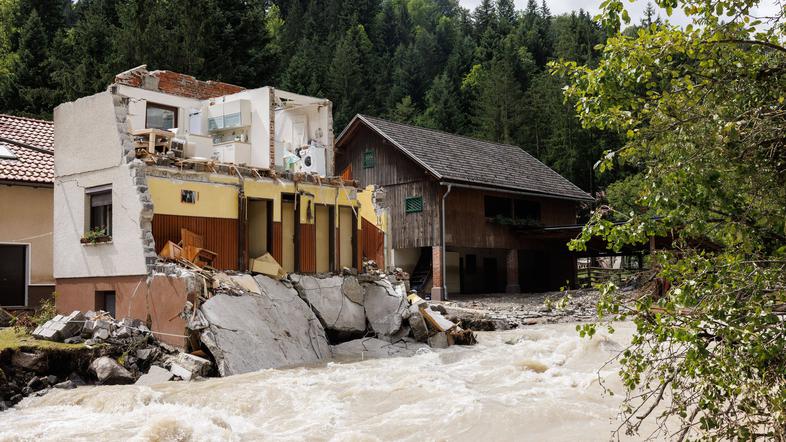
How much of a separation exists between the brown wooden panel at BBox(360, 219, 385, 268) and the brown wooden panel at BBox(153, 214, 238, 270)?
192 inches

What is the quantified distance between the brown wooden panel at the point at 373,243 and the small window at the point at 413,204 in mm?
8375

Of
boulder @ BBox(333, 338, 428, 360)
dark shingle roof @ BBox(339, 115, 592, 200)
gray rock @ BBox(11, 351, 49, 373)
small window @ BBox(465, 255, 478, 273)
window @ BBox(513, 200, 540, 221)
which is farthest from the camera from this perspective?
small window @ BBox(465, 255, 478, 273)

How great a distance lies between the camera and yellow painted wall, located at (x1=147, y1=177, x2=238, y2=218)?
16.2 metres

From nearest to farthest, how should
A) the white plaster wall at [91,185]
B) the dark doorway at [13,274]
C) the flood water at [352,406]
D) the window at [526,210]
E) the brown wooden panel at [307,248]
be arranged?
the flood water at [352,406]
the white plaster wall at [91,185]
the dark doorway at [13,274]
the brown wooden panel at [307,248]
the window at [526,210]

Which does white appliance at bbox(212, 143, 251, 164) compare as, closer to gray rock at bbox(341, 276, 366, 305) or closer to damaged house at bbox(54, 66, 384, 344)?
damaged house at bbox(54, 66, 384, 344)

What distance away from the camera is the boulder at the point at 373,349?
17031 mm

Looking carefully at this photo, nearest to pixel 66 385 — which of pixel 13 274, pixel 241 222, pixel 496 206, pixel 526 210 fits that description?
pixel 241 222

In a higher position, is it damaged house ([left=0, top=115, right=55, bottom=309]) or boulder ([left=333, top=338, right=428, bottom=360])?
damaged house ([left=0, top=115, right=55, bottom=309])

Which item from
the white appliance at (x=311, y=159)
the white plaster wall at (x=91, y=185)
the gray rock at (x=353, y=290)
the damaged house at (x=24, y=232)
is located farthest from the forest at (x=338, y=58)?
the damaged house at (x=24, y=232)

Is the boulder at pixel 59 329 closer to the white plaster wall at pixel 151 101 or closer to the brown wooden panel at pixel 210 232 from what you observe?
the brown wooden panel at pixel 210 232

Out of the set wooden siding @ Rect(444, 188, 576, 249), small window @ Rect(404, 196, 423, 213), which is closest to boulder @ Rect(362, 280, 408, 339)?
wooden siding @ Rect(444, 188, 576, 249)

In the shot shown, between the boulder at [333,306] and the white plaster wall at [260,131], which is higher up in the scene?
the white plaster wall at [260,131]

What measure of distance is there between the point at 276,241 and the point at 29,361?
6.69 meters

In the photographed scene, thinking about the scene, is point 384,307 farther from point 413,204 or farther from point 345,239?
point 413,204
